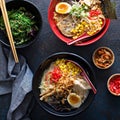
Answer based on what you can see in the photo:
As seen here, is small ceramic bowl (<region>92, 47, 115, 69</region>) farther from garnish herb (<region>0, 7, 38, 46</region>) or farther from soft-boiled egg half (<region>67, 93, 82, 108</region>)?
garnish herb (<region>0, 7, 38, 46</region>)

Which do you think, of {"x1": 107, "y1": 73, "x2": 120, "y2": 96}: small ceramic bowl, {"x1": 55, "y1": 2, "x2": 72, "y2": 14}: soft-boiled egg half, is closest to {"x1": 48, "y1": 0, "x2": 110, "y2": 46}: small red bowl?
{"x1": 55, "y1": 2, "x2": 72, "y2": 14}: soft-boiled egg half

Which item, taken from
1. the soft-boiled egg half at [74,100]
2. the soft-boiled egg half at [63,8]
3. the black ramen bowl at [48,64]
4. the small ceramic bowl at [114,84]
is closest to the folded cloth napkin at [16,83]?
the black ramen bowl at [48,64]

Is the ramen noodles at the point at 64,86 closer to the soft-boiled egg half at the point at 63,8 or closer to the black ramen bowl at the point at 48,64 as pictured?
the black ramen bowl at the point at 48,64

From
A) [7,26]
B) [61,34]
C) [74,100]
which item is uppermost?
[7,26]

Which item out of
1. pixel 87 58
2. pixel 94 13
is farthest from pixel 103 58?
pixel 94 13

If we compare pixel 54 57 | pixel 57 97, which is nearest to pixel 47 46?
pixel 54 57

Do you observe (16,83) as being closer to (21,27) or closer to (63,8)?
(21,27)
